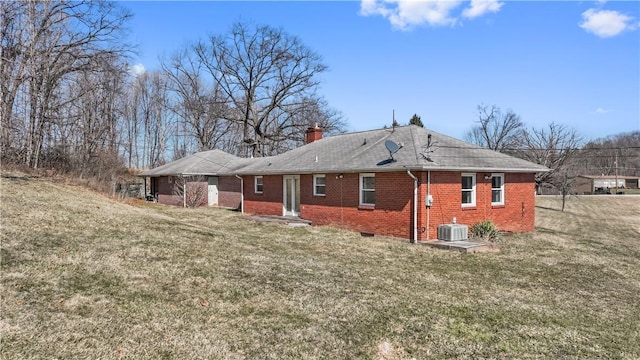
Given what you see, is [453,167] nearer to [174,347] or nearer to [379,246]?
[379,246]

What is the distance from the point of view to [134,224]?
40.6 ft

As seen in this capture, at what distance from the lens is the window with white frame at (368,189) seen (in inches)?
623

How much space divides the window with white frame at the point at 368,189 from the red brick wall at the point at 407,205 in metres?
0.23

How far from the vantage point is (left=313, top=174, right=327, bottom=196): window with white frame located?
18286 mm

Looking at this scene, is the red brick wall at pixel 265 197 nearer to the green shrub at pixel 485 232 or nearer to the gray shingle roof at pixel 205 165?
the gray shingle roof at pixel 205 165

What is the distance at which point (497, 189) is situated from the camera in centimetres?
1694

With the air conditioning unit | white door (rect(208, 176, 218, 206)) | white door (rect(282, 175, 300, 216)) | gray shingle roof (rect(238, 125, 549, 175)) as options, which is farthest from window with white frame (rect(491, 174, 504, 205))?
white door (rect(208, 176, 218, 206))

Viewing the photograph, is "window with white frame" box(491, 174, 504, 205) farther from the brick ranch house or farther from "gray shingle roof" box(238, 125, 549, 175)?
"gray shingle roof" box(238, 125, 549, 175)

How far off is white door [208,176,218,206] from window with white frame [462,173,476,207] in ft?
60.5

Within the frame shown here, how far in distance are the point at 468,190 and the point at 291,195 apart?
8.56 metres

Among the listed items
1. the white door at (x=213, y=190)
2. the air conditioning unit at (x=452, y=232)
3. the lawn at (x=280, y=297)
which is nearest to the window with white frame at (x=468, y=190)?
the air conditioning unit at (x=452, y=232)

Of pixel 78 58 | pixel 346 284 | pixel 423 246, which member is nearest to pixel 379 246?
pixel 423 246

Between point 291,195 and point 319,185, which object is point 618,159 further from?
point 319,185

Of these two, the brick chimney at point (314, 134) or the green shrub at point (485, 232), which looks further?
the brick chimney at point (314, 134)
